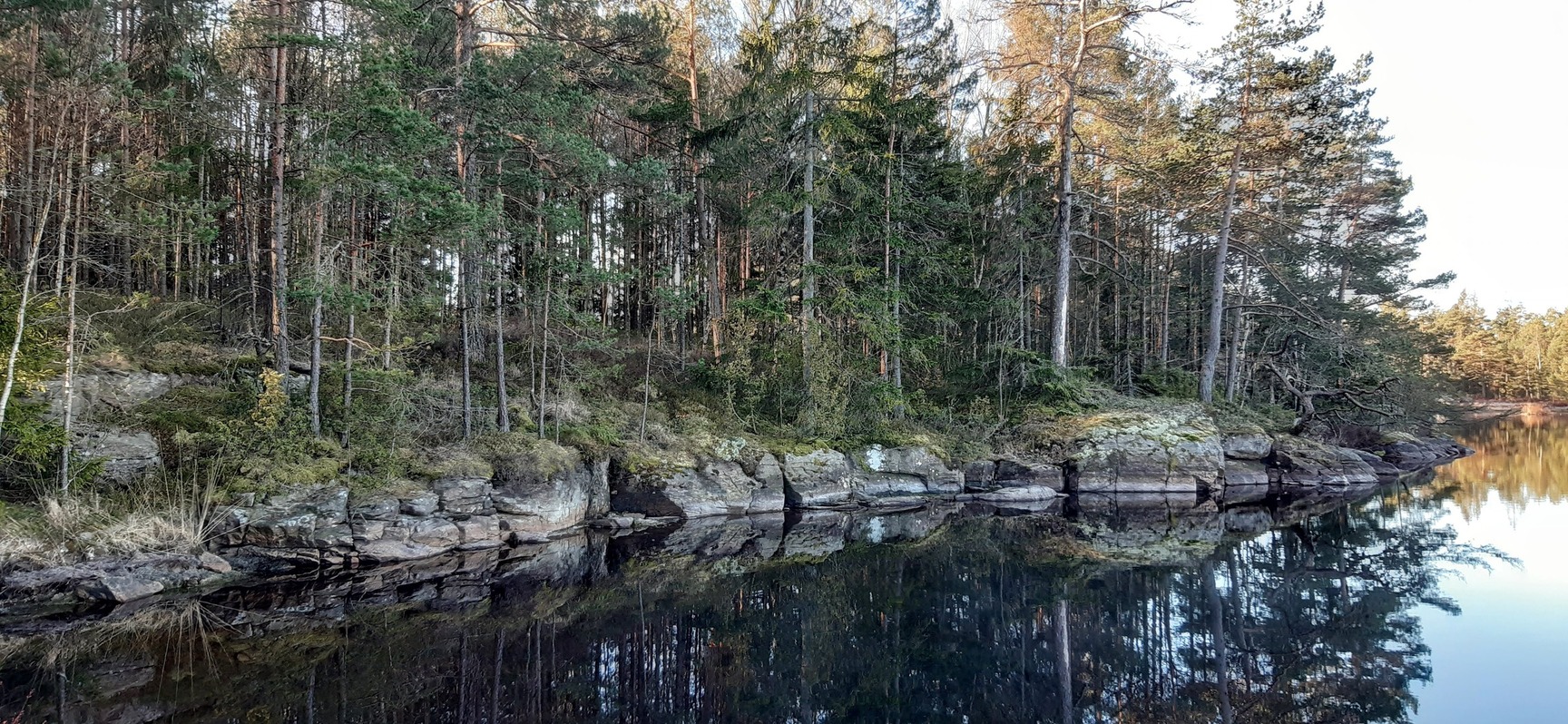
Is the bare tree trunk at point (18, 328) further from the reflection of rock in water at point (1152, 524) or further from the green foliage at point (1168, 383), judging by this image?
the green foliage at point (1168, 383)

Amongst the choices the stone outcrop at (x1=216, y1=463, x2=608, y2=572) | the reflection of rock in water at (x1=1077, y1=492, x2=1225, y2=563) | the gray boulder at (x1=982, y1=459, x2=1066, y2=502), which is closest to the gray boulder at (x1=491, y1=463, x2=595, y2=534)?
the stone outcrop at (x1=216, y1=463, x2=608, y2=572)

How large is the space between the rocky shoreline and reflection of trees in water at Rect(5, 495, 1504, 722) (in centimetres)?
220

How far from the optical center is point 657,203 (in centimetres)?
1644

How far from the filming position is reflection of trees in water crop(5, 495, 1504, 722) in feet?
18.1

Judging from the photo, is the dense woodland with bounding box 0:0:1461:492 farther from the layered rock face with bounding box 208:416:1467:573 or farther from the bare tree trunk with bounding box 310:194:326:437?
the layered rock face with bounding box 208:416:1467:573

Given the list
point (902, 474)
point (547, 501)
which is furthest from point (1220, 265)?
point (547, 501)

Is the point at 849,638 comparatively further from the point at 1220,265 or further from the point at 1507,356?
the point at 1507,356

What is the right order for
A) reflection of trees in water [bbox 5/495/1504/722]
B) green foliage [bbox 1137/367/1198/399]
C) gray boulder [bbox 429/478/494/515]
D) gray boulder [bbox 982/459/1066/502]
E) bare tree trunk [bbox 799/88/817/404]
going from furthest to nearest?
green foliage [bbox 1137/367/1198/399], gray boulder [bbox 982/459/1066/502], bare tree trunk [bbox 799/88/817/404], gray boulder [bbox 429/478/494/515], reflection of trees in water [bbox 5/495/1504/722]

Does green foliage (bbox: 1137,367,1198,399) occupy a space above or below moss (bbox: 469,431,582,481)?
above

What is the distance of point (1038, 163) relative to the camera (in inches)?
731

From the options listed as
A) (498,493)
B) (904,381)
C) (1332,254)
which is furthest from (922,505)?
(1332,254)

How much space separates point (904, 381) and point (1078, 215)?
8.13 m

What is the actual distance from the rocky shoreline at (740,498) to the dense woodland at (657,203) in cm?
132

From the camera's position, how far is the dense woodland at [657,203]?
385 inches
